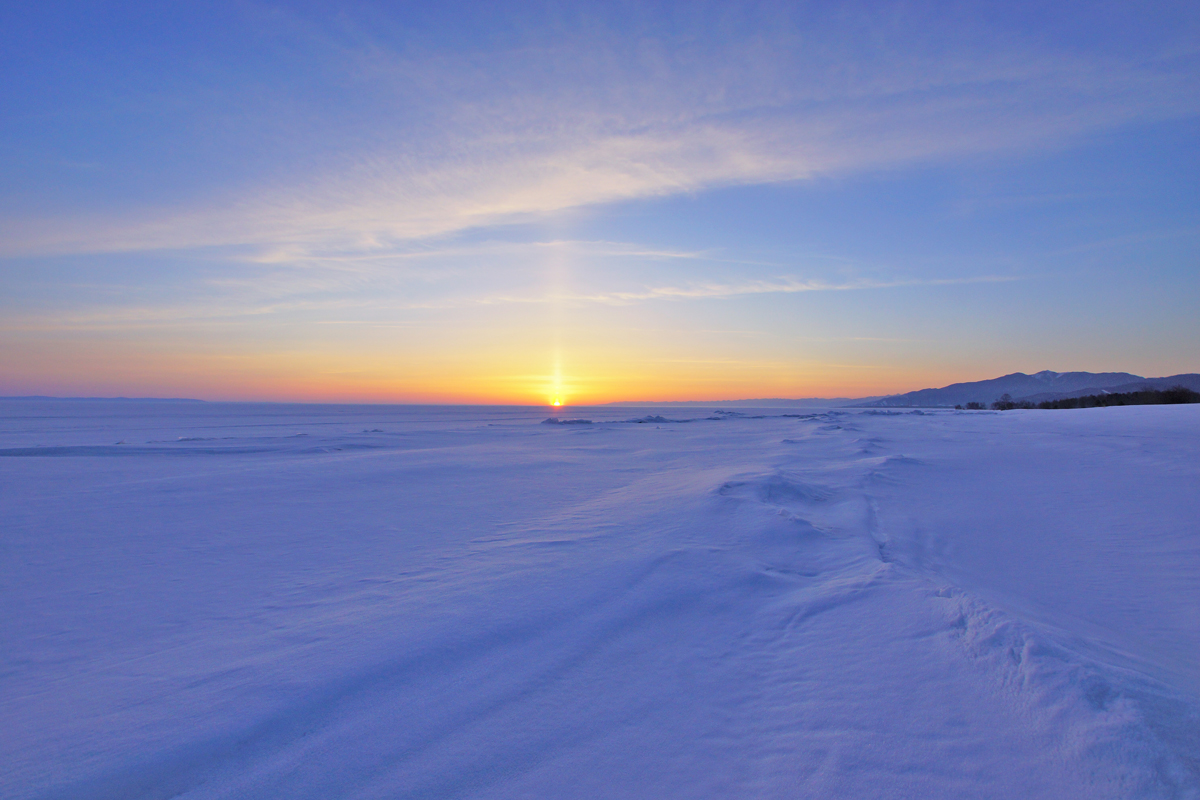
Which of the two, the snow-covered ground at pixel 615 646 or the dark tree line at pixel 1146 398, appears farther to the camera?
the dark tree line at pixel 1146 398

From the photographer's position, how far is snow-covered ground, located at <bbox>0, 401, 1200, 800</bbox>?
6.15 feet

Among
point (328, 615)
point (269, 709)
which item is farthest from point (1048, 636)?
point (328, 615)

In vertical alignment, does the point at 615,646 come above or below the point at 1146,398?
below

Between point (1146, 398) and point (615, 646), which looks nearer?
point (615, 646)

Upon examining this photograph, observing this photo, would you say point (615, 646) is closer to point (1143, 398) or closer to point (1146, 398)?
point (1146, 398)

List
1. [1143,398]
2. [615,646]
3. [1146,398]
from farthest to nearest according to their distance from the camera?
[1143,398]
[1146,398]
[615,646]

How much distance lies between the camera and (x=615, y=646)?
289cm

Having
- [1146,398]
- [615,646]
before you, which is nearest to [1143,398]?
[1146,398]

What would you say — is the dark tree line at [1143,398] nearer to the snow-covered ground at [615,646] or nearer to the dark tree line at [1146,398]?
the dark tree line at [1146,398]

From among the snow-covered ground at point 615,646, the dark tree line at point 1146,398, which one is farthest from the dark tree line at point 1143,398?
the snow-covered ground at point 615,646

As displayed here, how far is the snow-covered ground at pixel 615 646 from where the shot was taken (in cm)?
187

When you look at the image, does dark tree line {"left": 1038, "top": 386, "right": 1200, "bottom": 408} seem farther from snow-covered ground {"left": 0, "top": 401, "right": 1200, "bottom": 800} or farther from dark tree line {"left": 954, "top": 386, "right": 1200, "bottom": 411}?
snow-covered ground {"left": 0, "top": 401, "right": 1200, "bottom": 800}

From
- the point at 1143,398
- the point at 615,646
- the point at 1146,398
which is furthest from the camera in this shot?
the point at 1143,398

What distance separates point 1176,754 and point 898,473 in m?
6.49
